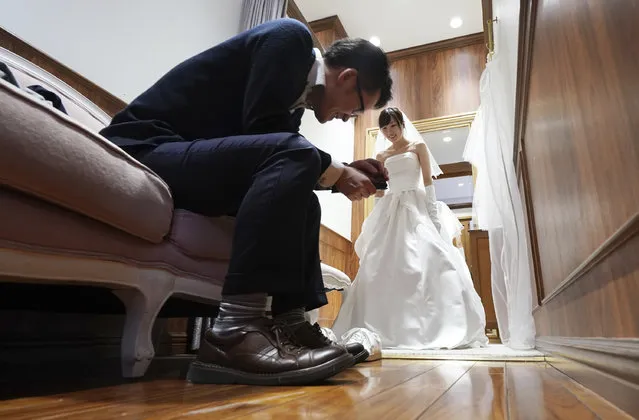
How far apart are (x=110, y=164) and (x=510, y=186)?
148 centimetres

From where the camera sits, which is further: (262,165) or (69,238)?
(262,165)

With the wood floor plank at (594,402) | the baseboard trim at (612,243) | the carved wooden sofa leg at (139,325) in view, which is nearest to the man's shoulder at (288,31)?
the carved wooden sofa leg at (139,325)

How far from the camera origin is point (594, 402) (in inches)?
20.5

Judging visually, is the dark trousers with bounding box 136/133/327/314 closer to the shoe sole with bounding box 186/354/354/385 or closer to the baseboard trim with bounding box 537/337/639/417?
the shoe sole with bounding box 186/354/354/385

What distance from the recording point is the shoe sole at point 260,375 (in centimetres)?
68

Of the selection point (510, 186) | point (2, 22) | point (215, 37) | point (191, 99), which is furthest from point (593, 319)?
point (215, 37)

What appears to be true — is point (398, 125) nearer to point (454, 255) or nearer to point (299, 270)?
point (454, 255)

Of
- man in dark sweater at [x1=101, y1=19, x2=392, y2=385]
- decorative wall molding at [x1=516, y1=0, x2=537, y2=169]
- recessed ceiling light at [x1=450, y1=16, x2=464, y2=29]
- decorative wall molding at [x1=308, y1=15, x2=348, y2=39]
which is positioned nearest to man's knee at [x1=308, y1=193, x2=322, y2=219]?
man in dark sweater at [x1=101, y1=19, x2=392, y2=385]

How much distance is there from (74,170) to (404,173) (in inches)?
79.5

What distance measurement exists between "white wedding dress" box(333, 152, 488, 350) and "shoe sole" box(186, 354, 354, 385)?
1.33 meters

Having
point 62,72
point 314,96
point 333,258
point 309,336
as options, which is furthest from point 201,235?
point 333,258

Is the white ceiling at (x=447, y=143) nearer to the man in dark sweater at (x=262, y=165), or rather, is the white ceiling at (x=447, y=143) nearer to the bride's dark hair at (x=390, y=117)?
the bride's dark hair at (x=390, y=117)

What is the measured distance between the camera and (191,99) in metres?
0.97

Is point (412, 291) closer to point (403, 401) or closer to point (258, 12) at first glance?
point (403, 401)
